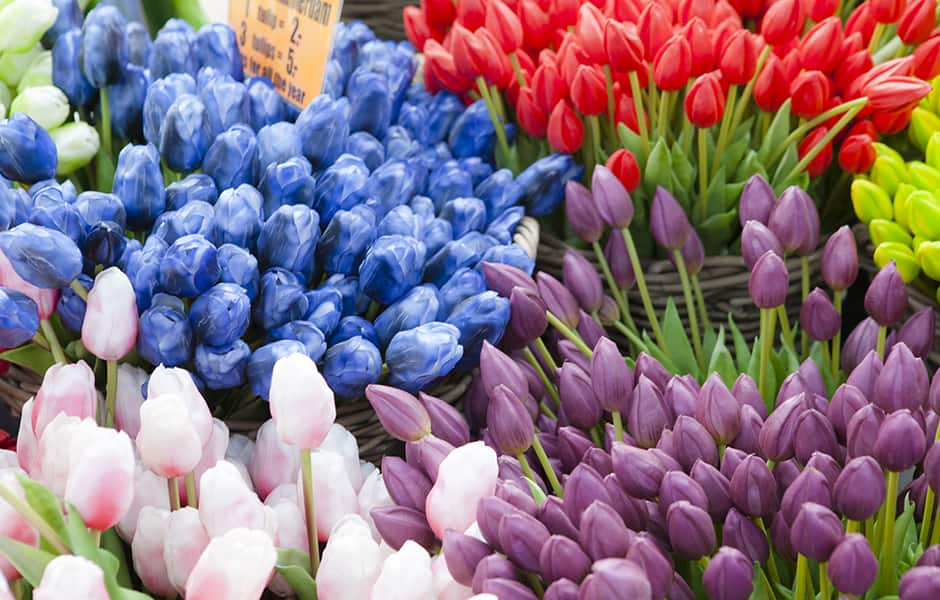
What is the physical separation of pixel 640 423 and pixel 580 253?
0.27m

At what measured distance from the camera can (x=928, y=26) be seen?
3.03 ft

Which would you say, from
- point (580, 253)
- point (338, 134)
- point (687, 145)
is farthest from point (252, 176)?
point (687, 145)

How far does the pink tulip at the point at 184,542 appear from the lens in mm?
586

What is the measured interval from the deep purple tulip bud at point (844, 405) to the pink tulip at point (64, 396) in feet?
1.48

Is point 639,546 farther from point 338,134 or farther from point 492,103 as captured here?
point 492,103

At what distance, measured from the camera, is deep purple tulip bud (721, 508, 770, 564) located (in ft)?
1.81

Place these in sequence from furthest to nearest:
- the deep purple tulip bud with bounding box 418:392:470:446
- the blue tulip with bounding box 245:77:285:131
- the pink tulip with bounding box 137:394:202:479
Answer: the blue tulip with bounding box 245:77:285:131 < the deep purple tulip bud with bounding box 418:392:470:446 < the pink tulip with bounding box 137:394:202:479

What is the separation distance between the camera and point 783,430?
1.85ft

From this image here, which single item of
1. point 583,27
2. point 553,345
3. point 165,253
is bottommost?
point 553,345

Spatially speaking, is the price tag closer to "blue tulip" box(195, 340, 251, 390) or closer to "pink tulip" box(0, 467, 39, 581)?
"blue tulip" box(195, 340, 251, 390)

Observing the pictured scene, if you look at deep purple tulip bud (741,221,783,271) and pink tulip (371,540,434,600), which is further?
deep purple tulip bud (741,221,783,271)

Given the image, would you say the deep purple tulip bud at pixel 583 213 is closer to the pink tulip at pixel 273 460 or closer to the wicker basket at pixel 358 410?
the wicker basket at pixel 358 410

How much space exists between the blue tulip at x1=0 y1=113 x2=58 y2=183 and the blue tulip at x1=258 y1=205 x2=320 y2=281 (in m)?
0.18

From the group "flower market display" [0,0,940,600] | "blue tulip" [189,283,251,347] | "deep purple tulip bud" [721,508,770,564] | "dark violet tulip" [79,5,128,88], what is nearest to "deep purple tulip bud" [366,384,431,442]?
"flower market display" [0,0,940,600]
